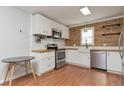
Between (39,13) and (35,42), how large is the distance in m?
1.10

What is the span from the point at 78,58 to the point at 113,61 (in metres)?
1.48

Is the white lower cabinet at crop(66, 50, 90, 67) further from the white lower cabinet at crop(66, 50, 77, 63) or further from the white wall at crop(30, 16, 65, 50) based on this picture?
the white wall at crop(30, 16, 65, 50)

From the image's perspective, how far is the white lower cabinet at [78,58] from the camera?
3.69m

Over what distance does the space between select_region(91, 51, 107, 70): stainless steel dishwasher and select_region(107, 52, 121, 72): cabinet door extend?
14 centimetres

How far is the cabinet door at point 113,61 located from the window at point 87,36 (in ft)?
4.15

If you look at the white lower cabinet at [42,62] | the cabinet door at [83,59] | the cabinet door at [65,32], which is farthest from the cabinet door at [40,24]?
the cabinet door at [83,59]

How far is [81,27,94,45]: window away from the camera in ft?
13.6

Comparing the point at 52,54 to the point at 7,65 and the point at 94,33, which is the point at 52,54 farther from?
the point at 94,33

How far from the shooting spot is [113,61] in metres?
2.95

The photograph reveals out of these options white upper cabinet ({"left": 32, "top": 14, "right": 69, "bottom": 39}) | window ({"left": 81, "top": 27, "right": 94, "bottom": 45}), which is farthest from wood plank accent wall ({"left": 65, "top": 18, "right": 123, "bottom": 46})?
white upper cabinet ({"left": 32, "top": 14, "right": 69, "bottom": 39})

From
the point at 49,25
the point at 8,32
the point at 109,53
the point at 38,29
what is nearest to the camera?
the point at 8,32

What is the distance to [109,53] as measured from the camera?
9.98 feet
